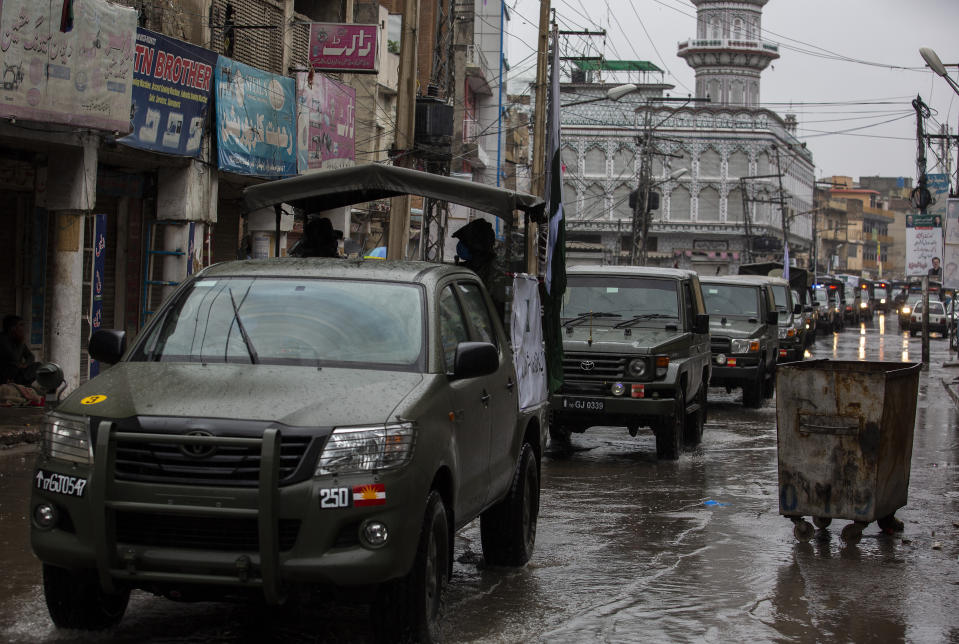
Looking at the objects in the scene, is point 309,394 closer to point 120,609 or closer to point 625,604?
point 120,609

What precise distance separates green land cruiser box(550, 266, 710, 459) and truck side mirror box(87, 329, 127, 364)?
7531 millimetres

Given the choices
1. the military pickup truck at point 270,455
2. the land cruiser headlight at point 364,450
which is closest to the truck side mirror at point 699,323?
the military pickup truck at point 270,455

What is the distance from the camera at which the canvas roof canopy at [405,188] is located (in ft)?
30.5

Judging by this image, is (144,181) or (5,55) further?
(144,181)

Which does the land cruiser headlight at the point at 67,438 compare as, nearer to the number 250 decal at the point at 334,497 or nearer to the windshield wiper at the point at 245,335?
the windshield wiper at the point at 245,335

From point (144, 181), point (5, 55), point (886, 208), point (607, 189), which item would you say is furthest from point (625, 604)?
point (886, 208)

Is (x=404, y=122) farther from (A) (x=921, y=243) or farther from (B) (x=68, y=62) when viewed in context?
(A) (x=921, y=243)

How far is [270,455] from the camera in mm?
5004

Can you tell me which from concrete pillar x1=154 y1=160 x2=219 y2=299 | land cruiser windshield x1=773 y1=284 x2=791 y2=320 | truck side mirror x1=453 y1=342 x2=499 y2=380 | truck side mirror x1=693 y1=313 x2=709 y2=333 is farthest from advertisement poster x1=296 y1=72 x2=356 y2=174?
truck side mirror x1=453 y1=342 x2=499 y2=380

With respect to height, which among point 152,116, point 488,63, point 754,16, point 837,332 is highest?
point 754,16

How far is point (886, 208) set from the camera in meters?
192

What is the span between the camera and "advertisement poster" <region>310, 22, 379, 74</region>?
2345 centimetres

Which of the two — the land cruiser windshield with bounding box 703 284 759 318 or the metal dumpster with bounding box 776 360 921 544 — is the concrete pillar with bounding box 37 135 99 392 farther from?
the land cruiser windshield with bounding box 703 284 759 318

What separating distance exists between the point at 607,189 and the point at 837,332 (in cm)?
4309
